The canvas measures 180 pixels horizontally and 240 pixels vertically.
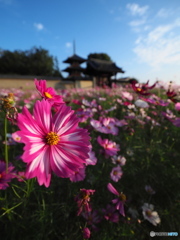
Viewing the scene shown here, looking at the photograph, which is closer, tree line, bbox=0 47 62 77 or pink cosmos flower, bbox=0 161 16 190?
pink cosmos flower, bbox=0 161 16 190

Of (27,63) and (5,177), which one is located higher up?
(27,63)

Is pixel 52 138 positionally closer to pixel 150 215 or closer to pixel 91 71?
pixel 150 215

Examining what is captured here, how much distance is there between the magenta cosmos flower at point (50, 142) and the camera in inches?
16.8

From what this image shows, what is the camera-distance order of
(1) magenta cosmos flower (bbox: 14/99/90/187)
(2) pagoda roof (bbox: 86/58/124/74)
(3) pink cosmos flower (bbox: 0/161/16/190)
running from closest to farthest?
(1) magenta cosmos flower (bbox: 14/99/90/187)
(3) pink cosmos flower (bbox: 0/161/16/190)
(2) pagoda roof (bbox: 86/58/124/74)

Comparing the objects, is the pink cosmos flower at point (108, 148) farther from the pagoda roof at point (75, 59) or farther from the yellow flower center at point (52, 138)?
the pagoda roof at point (75, 59)

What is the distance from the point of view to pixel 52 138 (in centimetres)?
51

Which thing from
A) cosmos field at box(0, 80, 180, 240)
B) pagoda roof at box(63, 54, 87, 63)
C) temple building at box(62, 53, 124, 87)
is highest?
pagoda roof at box(63, 54, 87, 63)

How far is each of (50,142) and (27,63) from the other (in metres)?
24.8

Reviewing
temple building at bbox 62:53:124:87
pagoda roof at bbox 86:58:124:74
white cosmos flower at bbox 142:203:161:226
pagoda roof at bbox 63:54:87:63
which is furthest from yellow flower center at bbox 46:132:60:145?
pagoda roof at bbox 86:58:124:74

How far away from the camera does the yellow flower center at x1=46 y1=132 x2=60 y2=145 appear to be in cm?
50

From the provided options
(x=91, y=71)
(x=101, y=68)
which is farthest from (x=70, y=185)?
(x=91, y=71)

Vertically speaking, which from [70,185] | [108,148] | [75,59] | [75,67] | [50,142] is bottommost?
[70,185]

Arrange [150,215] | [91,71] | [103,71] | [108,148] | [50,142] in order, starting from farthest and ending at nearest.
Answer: [91,71] < [103,71] < [108,148] < [150,215] < [50,142]

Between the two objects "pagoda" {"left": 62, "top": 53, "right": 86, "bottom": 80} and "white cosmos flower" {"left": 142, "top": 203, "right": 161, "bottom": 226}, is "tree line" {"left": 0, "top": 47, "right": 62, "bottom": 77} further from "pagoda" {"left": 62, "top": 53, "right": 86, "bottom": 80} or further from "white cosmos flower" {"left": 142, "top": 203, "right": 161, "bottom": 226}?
"white cosmos flower" {"left": 142, "top": 203, "right": 161, "bottom": 226}
